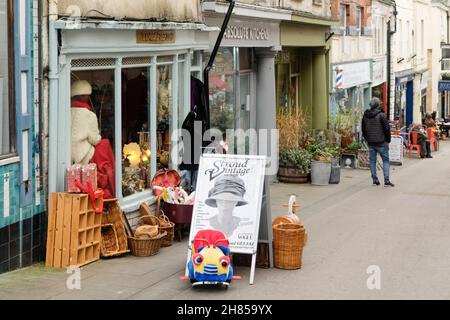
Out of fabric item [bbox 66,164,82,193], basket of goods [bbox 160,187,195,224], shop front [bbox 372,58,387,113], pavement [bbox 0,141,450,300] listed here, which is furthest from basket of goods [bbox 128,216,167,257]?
shop front [bbox 372,58,387,113]

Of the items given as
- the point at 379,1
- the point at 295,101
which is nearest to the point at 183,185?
the point at 295,101

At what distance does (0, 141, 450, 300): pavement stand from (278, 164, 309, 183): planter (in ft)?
11.1

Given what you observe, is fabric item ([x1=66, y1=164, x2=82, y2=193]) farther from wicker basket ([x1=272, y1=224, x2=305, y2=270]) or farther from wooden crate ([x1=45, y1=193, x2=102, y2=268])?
wicker basket ([x1=272, y1=224, x2=305, y2=270])

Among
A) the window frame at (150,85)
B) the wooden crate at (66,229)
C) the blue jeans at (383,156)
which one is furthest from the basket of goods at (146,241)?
the blue jeans at (383,156)

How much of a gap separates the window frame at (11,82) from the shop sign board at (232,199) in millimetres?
2125

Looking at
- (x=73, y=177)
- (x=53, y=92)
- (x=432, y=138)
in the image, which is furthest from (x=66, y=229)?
(x=432, y=138)

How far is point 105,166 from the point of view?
433 inches

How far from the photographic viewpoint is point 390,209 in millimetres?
15375

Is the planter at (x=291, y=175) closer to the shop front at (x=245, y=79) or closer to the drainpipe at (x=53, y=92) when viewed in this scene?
the shop front at (x=245, y=79)

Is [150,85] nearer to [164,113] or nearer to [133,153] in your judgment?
[164,113]

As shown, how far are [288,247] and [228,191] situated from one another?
96 cm

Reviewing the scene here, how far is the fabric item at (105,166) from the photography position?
10.9 metres

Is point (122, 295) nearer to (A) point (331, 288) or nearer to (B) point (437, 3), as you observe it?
(A) point (331, 288)

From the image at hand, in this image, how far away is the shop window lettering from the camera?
16.1 meters
